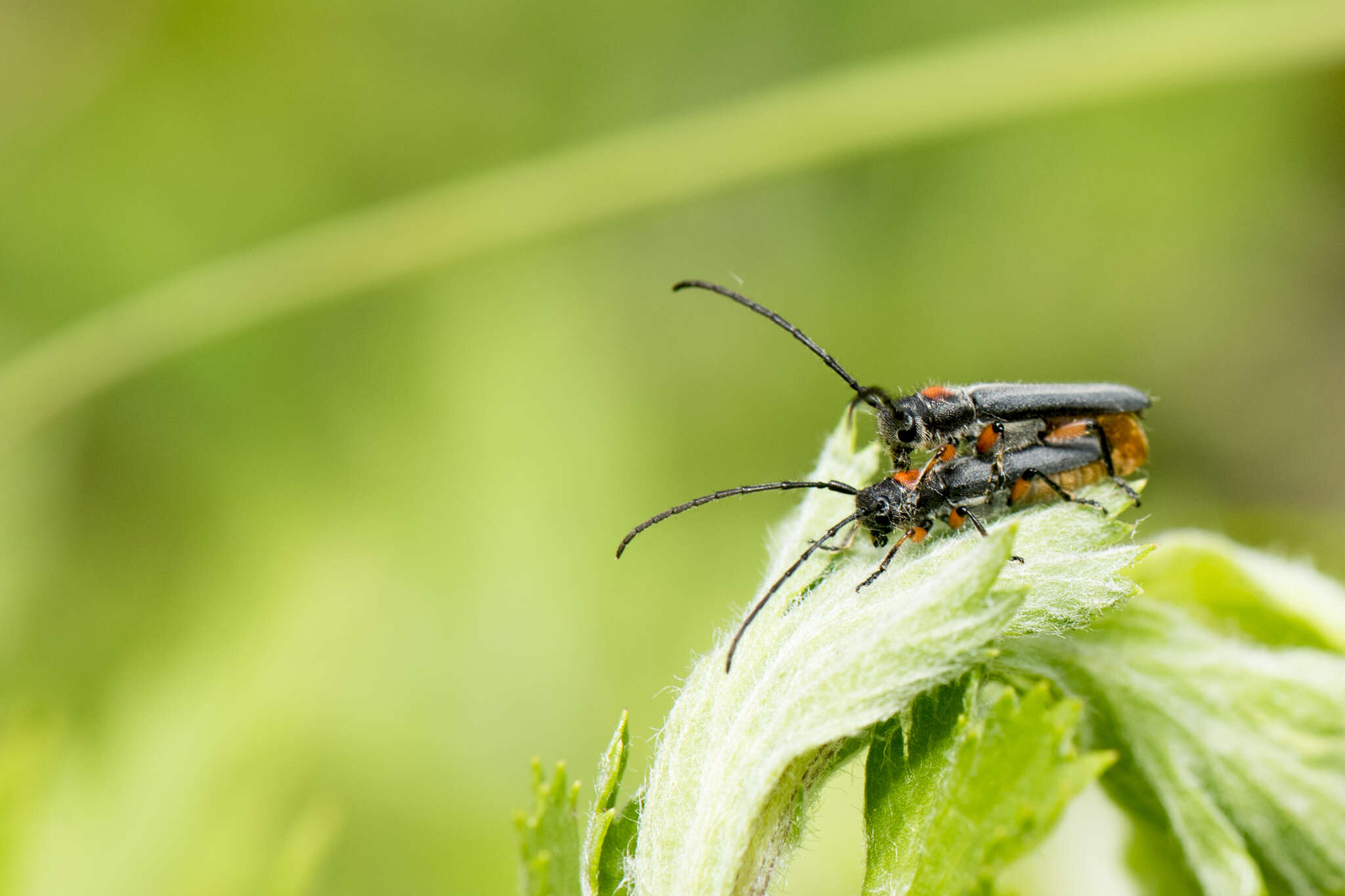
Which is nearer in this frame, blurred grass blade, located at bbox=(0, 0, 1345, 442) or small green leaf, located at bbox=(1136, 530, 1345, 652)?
small green leaf, located at bbox=(1136, 530, 1345, 652)

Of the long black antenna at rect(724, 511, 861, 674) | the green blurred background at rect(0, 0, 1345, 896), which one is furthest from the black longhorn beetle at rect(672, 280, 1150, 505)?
the green blurred background at rect(0, 0, 1345, 896)

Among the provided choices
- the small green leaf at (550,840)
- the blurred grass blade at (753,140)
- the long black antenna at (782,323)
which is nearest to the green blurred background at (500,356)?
the blurred grass blade at (753,140)

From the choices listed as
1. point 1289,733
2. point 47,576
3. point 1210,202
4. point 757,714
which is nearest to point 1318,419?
point 1210,202

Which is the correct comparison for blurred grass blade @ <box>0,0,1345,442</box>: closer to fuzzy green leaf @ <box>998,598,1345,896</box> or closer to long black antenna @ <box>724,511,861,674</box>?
long black antenna @ <box>724,511,861,674</box>

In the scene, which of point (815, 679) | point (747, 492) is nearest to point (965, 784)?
point (815, 679)

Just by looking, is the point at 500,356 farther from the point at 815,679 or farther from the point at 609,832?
the point at 815,679

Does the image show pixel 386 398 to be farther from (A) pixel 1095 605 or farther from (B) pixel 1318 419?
(B) pixel 1318 419
